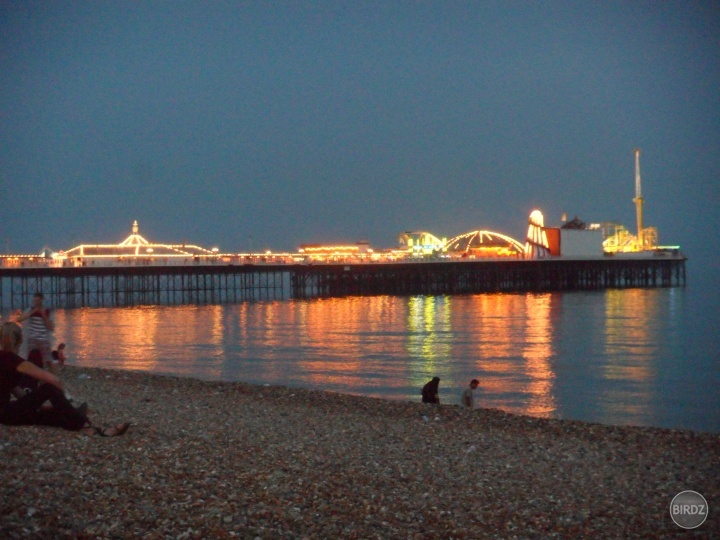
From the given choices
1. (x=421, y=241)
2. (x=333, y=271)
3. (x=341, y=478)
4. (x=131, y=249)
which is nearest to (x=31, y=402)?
(x=341, y=478)

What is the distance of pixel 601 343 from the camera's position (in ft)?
88.6

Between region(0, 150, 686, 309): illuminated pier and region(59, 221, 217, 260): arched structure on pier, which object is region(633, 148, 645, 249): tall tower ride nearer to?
region(0, 150, 686, 309): illuminated pier

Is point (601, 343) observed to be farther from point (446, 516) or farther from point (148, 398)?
point (446, 516)

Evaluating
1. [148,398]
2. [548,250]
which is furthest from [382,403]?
[548,250]

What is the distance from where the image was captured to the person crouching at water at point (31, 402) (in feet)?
19.9

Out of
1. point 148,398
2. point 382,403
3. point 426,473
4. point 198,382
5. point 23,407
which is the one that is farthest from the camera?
point 198,382

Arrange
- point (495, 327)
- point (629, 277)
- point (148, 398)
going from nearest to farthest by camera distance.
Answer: point (148, 398) → point (495, 327) → point (629, 277)

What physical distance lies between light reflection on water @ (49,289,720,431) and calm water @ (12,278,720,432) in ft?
0.15

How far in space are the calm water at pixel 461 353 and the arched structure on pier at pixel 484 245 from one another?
176 feet

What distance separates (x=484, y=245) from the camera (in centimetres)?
10256

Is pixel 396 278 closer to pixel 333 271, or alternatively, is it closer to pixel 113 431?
pixel 333 271

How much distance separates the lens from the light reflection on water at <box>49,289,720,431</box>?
16156 mm

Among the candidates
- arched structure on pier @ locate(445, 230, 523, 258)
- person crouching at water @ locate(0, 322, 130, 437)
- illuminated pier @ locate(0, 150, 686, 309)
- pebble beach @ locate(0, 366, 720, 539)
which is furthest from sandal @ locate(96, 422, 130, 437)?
arched structure on pier @ locate(445, 230, 523, 258)

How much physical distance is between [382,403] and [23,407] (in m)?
6.60
